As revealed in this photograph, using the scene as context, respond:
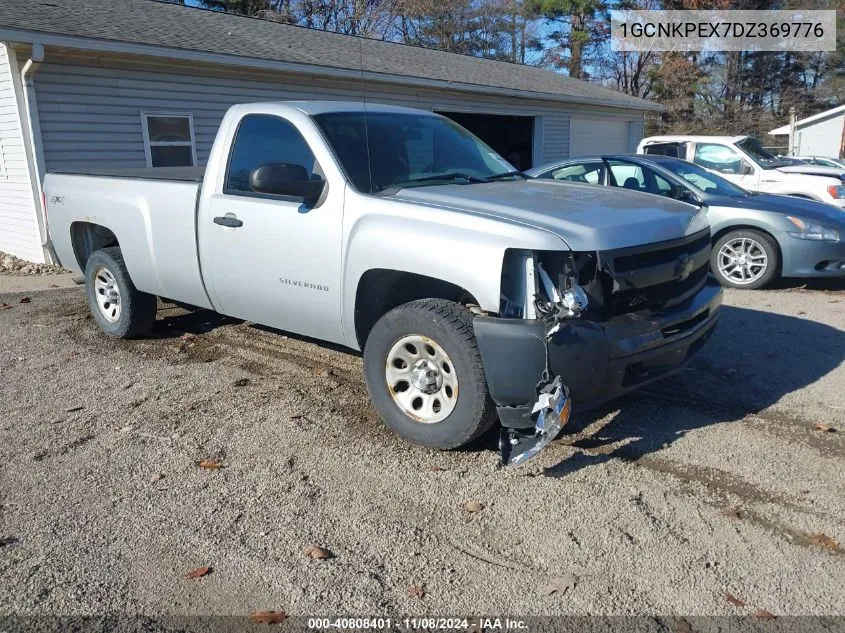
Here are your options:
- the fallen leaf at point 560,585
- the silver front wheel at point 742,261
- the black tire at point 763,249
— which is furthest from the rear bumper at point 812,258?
the fallen leaf at point 560,585

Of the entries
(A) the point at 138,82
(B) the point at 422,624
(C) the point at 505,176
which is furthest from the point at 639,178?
(A) the point at 138,82

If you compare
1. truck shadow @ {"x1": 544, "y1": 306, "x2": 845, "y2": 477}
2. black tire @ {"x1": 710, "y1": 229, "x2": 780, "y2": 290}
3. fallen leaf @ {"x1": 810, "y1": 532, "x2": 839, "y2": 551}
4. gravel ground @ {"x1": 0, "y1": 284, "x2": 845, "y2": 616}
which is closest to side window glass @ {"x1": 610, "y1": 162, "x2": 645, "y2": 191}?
black tire @ {"x1": 710, "y1": 229, "x2": 780, "y2": 290}

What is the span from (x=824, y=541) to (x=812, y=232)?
230 inches

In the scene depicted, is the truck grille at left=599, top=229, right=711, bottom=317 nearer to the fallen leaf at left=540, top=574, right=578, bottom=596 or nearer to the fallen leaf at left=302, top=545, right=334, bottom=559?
the fallen leaf at left=540, top=574, right=578, bottom=596

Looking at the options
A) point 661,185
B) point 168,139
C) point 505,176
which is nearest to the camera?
point 505,176

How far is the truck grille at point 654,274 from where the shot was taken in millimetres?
3709

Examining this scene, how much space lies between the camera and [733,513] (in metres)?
3.38

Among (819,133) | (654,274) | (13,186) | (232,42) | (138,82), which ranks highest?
(232,42)

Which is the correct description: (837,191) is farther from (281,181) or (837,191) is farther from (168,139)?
(281,181)

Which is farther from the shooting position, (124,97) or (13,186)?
(124,97)

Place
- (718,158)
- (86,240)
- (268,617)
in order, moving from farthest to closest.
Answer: (718,158), (86,240), (268,617)

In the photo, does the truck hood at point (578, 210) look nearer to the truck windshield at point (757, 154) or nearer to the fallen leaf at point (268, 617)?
the fallen leaf at point (268, 617)

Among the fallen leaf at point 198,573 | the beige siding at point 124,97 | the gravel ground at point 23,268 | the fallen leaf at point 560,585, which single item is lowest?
the gravel ground at point 23,268

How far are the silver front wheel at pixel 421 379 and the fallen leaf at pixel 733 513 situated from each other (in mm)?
1405
